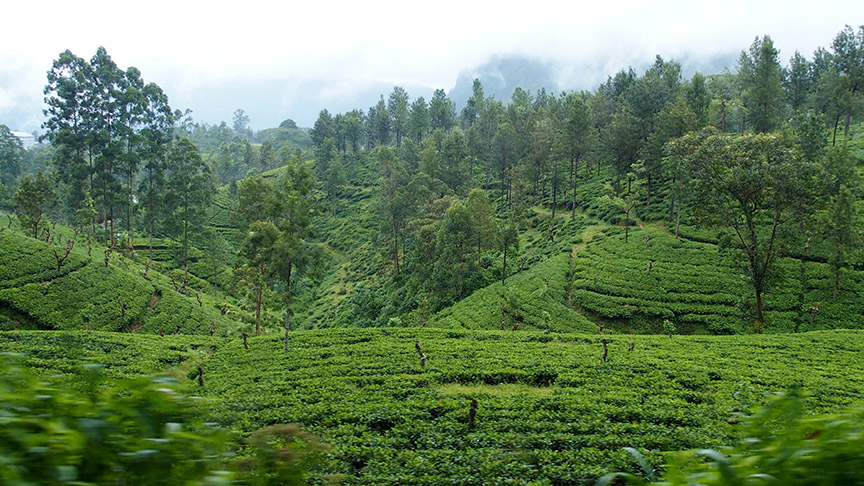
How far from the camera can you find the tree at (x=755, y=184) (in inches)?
910

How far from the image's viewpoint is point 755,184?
76.3 ft

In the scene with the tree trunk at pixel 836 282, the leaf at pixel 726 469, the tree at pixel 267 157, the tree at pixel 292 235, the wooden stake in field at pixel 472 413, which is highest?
the tree at pixel 267 157

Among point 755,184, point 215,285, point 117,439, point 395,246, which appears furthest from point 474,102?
point 117,439

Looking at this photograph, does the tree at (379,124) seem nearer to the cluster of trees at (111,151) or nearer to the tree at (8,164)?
the cluster of trees at (111,151)

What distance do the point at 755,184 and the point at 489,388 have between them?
18.8 meters

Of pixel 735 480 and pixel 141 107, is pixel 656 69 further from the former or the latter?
pixel 735 480

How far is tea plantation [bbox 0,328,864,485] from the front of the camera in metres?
9.51

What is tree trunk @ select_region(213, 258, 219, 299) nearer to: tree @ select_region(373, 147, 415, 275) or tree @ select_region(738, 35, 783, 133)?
tree @ select_region(373, 147, 415, 275)

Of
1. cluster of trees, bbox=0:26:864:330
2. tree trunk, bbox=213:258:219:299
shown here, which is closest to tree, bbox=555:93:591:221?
cluster of trees, bbox=0:26:864:330

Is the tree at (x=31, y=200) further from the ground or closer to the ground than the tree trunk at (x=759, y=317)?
further from the ground

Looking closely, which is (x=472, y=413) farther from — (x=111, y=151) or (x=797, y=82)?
(x=797, y=82)

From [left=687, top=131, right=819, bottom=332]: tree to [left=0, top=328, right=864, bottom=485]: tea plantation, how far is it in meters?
4.75

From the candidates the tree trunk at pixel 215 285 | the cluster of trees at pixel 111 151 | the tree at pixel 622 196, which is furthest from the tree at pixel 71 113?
the tree at pixel 622 196

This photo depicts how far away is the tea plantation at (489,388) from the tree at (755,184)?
4.75 meters
